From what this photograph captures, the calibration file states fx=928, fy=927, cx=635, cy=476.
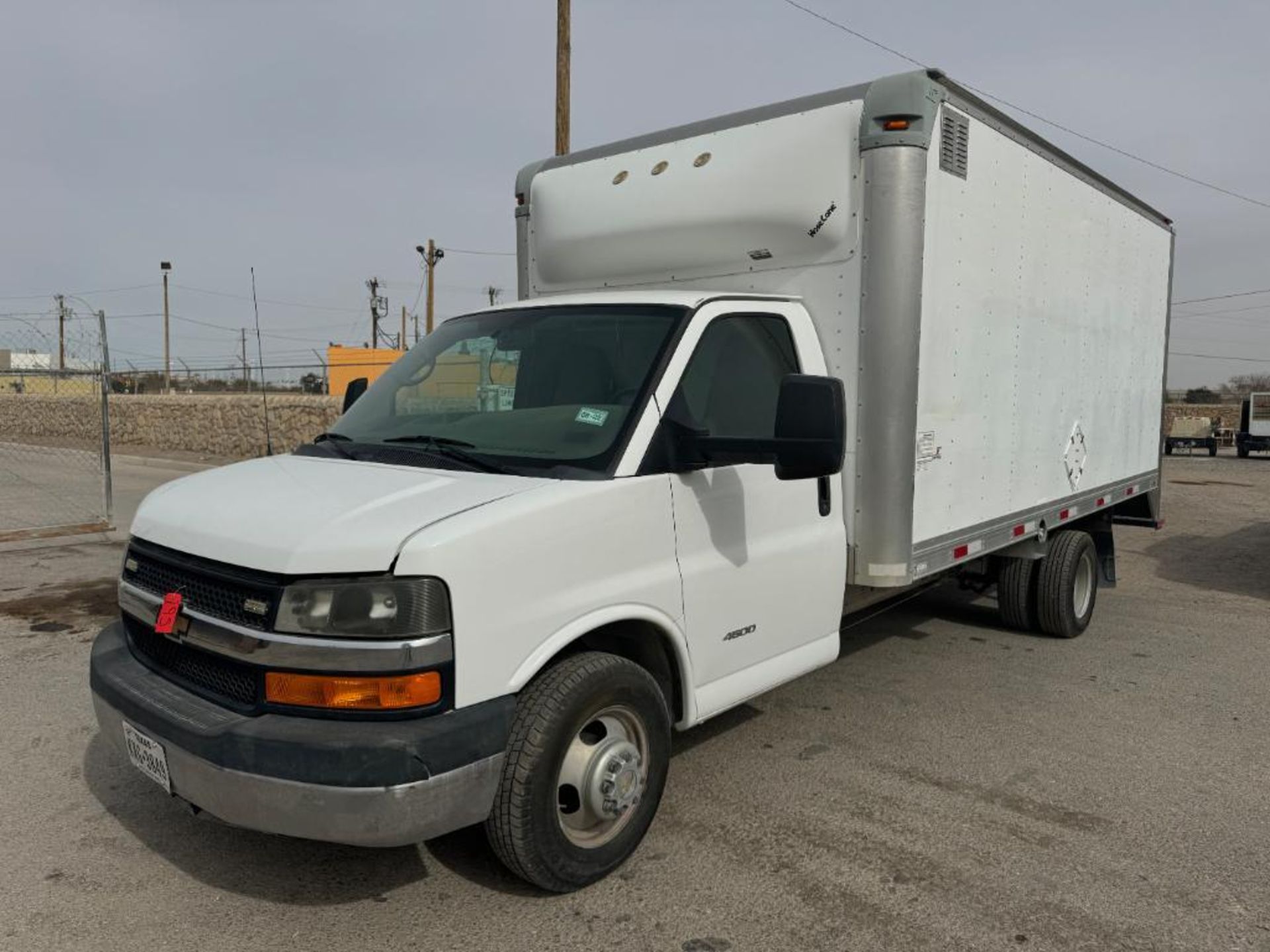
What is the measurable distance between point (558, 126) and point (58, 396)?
22.6 meters

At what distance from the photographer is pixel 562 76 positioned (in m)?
14.2

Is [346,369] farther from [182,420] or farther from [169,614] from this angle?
[169,614]

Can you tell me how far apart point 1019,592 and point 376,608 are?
5.17 meters

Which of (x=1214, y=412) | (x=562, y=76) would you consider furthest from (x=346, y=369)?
(x=1214, y=412)

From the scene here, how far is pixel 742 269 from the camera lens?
4527 mm

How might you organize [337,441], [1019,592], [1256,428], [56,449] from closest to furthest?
[337,441] → [1019,592] → [56,449] → [1256,428]

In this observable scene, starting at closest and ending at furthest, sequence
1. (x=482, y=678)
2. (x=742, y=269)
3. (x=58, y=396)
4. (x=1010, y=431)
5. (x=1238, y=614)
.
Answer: (x=482, y=678) < (x=742, y=269) < (x=1010, y=431) < (x=1238, y=614) < (x=58, y=396)

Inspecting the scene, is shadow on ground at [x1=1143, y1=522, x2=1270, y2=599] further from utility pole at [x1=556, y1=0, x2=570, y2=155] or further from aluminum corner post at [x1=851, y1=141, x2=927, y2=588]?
utility pole at [x1=556, y1=0, x2=570, y2=155]

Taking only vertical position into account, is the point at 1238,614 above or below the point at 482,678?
below

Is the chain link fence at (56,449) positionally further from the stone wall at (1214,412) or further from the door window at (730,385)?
the stone wall at (1214,412)

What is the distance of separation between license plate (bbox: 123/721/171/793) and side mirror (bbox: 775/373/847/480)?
2247mm

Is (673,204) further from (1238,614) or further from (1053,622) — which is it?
(1238,614)

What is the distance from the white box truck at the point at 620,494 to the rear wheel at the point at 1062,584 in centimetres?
79

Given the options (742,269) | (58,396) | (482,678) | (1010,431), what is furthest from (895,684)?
(58,396)
